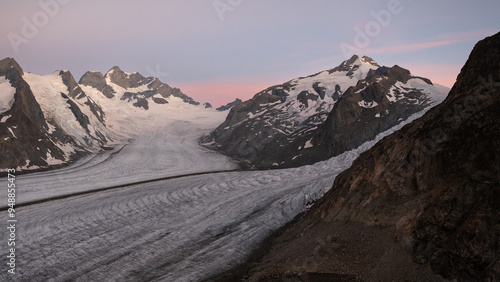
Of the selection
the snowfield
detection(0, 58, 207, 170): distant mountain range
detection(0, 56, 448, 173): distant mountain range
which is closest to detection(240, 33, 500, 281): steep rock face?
the snowfield

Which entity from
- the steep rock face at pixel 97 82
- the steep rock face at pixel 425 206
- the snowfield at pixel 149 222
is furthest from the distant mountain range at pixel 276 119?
the steep rock face at pixel 97 82

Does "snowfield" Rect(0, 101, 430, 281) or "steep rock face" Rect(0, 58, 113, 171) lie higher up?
"steep rock face" Rect(0, 58, 113, 171)

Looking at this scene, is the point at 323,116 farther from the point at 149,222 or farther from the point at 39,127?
the point at 39,127

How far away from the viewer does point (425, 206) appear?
36.9ft

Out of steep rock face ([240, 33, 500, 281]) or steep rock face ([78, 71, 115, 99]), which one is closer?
steep rock face ([240, 33, 500, 281])

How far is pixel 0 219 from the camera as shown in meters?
24.3

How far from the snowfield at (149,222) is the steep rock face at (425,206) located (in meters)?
4.08

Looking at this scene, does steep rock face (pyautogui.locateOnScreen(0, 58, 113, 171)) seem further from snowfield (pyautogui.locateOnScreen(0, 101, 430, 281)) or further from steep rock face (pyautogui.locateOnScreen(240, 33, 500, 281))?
steep rock face (pyautogui.locateOnScreen(240, 33, 500, 281))

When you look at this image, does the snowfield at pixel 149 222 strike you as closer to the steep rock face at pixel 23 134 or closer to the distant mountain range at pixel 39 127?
the steep rock face at pixel 23 134

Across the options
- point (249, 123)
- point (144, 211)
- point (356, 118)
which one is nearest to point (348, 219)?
point (144, 211)

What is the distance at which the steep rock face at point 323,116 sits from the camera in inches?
1859

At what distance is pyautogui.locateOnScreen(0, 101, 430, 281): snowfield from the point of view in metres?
16.2

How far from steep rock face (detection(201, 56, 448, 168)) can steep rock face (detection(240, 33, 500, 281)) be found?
102 ft

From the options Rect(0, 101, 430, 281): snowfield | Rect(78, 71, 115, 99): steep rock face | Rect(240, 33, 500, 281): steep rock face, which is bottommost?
Rect(0, 101, 430, 281): snowfield
